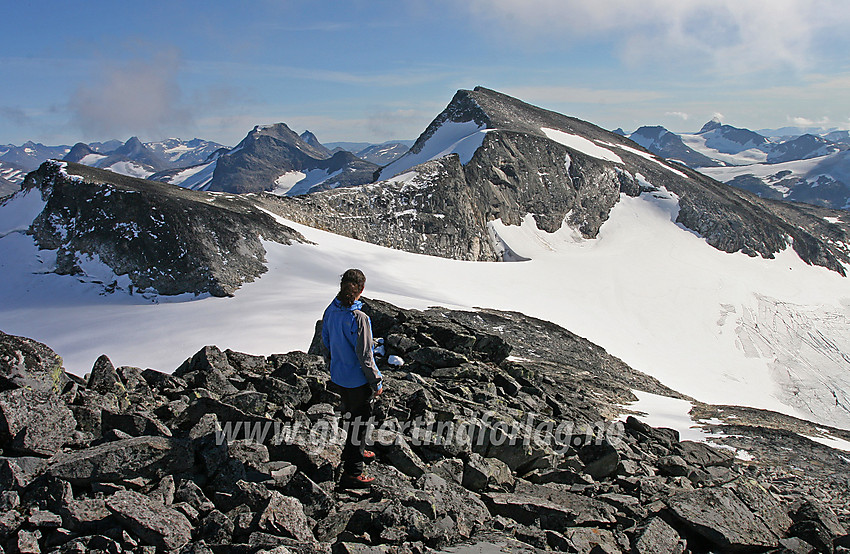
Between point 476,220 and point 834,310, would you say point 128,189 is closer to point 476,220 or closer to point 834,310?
point 476,220

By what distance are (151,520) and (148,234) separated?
95.6ft

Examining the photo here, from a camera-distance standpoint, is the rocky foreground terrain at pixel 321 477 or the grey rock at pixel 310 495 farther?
the grey rock at pixel 310 495

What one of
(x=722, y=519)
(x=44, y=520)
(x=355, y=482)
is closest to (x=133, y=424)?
(x=44, y=520)

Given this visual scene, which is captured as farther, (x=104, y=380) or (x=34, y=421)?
(x=104, y=380)

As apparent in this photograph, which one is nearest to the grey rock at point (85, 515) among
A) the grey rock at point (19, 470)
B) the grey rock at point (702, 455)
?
the grey rock at point (19, 470)

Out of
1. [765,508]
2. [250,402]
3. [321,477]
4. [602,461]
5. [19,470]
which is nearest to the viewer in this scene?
[19,470]

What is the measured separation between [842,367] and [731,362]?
32.5 ft

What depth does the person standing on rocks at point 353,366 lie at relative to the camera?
22.1ft

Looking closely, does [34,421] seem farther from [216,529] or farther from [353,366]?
[353,366]

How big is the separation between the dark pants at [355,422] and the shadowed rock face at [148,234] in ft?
76.6

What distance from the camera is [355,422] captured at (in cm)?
681

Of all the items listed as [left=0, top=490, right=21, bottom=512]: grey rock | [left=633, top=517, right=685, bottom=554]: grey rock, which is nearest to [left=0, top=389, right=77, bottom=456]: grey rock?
[left=0, top=490, right=21, bottom=512]: grey rock

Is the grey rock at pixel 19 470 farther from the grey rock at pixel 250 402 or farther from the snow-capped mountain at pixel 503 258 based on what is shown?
the snow-capped mountain at pixel 503 258

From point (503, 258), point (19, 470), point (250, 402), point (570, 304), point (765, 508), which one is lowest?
point (570, 304)
